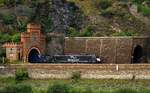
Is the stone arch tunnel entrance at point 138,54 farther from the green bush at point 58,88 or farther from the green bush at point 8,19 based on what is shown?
the green bush at point 58,88

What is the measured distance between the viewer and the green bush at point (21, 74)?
9131 cm

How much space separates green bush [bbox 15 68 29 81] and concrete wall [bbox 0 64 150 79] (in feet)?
1.41

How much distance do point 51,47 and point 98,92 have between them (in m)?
15.5

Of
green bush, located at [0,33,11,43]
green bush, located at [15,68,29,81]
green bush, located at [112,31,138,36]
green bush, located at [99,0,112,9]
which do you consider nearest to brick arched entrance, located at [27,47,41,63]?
green bush, located at [0,33,11,43]

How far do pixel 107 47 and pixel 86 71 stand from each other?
7650mm

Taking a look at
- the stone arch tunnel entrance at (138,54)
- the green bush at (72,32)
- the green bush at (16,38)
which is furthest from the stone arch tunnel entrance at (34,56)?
the stone arch tunnel entrance at (138,54)

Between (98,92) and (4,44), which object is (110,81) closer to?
(98,92)

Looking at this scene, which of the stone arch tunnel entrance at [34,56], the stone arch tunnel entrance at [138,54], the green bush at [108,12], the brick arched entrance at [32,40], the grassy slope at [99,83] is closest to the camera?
the grassy slope at [99,83]

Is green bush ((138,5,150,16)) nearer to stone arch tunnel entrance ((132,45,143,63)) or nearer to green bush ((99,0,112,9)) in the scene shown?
green bush ((99,0,112,9))

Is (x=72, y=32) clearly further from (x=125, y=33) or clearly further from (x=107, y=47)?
(x=125, y=33)

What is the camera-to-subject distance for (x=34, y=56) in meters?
97.2

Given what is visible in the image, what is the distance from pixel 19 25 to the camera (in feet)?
331

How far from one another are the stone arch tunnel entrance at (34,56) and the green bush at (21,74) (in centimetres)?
358

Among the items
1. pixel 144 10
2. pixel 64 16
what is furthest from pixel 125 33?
pixel 64 16
